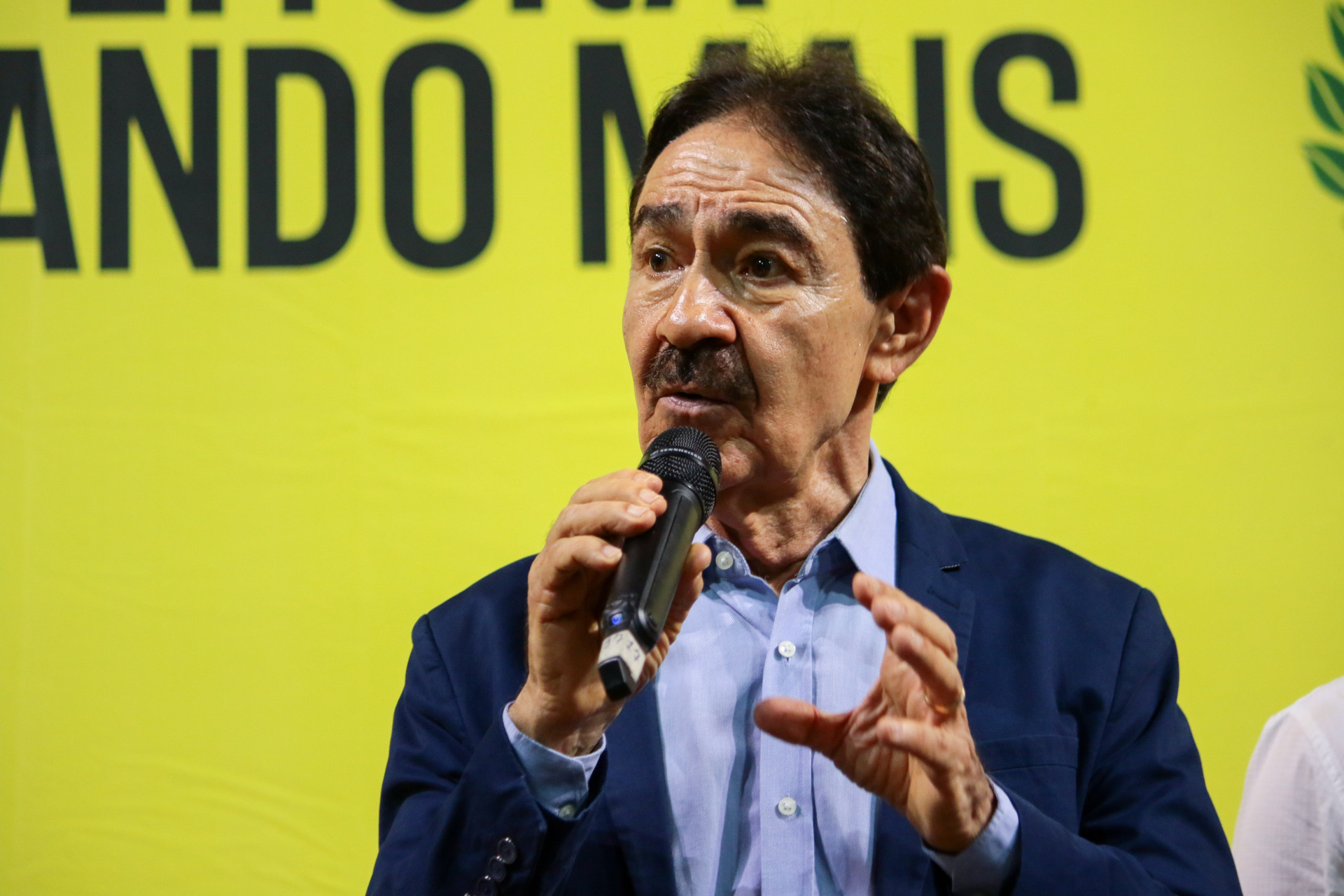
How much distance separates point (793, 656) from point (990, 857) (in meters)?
0.38

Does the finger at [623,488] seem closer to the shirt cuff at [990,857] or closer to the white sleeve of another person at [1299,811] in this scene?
the shirt cuff at [990,857]

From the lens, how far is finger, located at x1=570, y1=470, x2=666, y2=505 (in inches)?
46.8

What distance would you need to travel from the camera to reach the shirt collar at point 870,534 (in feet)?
5.61

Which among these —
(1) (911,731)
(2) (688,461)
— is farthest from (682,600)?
(1) (911,731)

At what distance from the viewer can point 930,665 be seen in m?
1.20

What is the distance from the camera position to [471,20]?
237 centimetres

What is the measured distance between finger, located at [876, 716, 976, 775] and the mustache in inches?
20.9

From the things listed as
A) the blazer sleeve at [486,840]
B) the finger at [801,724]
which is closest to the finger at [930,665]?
the finger at [801,724]

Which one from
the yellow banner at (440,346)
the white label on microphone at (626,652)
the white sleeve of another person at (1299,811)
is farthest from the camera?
the yellow banner at (440,346)

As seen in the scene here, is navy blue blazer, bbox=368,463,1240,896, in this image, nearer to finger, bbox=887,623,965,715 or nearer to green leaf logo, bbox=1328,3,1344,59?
finger, bbox=887,623,965,715

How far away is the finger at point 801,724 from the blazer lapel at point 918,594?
0.79 feet

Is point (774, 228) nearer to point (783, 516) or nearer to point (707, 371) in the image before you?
point (707, 371)

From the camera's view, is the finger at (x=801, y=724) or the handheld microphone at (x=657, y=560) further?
the finger at (x=801, y=724)

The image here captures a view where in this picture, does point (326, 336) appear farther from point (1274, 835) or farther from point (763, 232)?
point (1274, 835)
